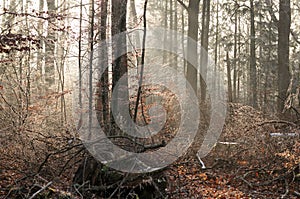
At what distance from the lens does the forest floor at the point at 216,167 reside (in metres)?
7.31

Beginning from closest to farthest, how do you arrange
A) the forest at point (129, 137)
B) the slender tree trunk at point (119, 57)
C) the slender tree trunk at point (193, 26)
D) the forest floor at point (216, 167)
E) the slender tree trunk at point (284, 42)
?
the forest at point (129, 137) < the forest floor at point (216, 167) < the slender tree trunk at point (119, 57) < the slender tree trunk at point (284, 42) < the slender tree trunk at point (193, 26)

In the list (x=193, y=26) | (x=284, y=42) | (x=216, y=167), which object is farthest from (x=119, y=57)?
(x=193, y=26)

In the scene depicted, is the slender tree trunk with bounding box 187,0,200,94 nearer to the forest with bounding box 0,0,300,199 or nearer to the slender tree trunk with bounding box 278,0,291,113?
the forest with bounding box 0,0,300,199

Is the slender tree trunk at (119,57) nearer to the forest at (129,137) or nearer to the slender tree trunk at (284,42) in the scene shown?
the forest at (129,137)

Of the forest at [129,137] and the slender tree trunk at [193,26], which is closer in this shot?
the forest at [129,137]

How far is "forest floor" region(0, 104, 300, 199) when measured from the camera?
7.31 meters

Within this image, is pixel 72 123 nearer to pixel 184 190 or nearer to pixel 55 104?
pixel 55 104

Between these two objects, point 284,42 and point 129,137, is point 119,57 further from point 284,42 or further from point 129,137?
point 284,42

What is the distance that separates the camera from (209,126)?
484 inches

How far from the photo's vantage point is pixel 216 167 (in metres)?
9.66

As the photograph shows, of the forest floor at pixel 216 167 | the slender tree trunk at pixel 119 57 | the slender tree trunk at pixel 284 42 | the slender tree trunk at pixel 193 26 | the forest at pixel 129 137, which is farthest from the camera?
the slender tree trunk at pixel 193 26

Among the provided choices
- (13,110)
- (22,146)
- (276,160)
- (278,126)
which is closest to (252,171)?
(276,160)

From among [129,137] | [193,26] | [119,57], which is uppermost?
[193,26]

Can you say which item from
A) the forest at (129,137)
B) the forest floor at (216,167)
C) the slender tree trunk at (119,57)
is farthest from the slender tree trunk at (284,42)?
the slender tree trunk at (119,57)
